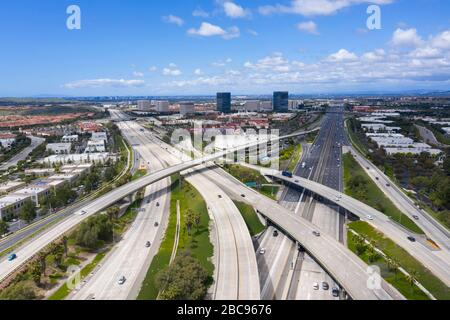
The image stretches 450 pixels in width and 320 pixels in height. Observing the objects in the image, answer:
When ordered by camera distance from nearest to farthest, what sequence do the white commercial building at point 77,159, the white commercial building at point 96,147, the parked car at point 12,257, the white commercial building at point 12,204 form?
the parked car at point 12,257 → the white commercial building at point 12,204 → the white commercial building at point 77,159 → the white commercial building at point 96,147

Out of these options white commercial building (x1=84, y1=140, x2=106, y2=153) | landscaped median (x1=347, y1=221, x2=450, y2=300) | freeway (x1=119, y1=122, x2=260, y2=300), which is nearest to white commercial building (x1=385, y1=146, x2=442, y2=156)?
landscaped median (x1=347, y1=221, x2=450, y2=300)

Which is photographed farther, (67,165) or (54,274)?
(67,165)

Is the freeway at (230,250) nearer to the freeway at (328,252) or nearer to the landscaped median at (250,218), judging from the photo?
the landscaped median at (250,218)

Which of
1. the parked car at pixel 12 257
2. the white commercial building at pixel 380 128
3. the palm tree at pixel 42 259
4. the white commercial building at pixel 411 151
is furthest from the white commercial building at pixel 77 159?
the white commercial building at pixel 380 128

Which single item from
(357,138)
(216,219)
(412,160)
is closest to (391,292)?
(216,219)

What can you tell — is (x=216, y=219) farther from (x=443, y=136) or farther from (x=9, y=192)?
(x=443, y=136)

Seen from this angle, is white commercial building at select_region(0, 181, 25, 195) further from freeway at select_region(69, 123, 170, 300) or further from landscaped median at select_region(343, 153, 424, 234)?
landscaped median at select_region(343, 153, 424, 234)
